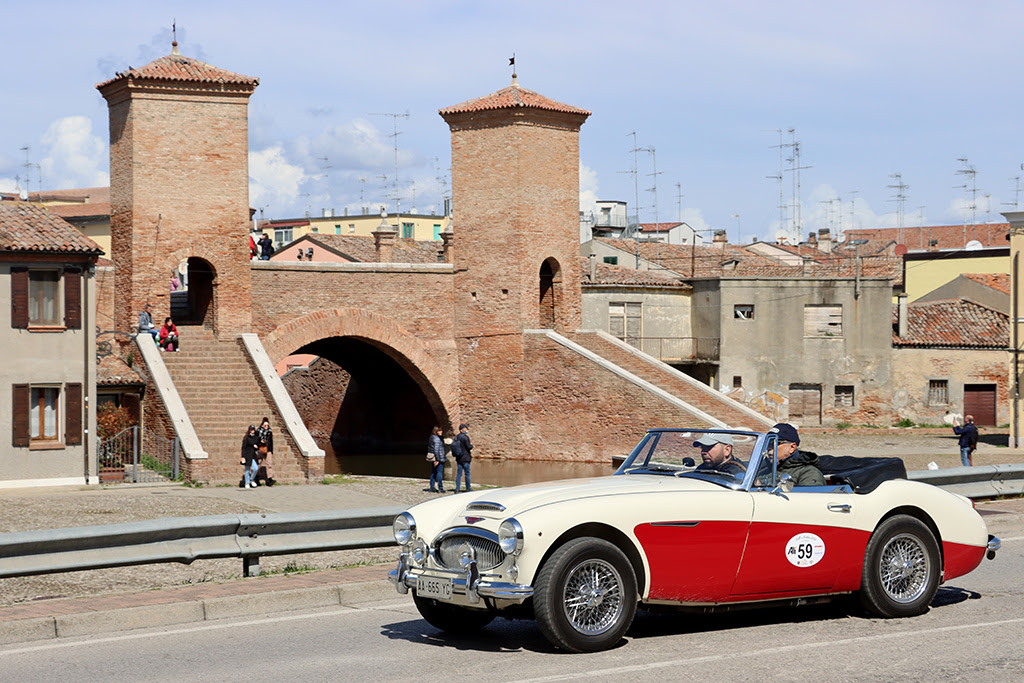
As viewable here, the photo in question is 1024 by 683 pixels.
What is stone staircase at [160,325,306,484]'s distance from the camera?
94.4ft

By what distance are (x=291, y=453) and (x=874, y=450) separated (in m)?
16.5

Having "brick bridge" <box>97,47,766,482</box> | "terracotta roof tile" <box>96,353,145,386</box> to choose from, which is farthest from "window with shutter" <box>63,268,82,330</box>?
"brick bridge" <box>97,47,766,482</box>

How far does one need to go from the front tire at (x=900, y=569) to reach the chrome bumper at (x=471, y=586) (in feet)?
9.20

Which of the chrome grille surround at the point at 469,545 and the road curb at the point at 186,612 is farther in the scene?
the road curb at the point at 186,612

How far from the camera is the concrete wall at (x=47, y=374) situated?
26.7 meters

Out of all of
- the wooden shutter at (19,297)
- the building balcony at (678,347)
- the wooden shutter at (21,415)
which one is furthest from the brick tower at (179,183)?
the building balcony at (678,347)

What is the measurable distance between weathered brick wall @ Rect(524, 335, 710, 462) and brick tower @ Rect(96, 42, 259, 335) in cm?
888

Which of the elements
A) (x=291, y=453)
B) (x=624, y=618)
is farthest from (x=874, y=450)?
(x=624, y=618)

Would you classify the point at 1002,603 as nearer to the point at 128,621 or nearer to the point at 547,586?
the point at 547,586

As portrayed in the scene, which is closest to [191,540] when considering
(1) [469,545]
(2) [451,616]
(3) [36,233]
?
(2) [451,616]

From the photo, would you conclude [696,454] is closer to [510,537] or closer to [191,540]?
[510,537]

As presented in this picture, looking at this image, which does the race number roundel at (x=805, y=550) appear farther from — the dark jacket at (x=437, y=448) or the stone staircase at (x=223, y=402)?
the stone staircase at (x=223, y=402)

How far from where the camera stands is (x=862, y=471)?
9500mm

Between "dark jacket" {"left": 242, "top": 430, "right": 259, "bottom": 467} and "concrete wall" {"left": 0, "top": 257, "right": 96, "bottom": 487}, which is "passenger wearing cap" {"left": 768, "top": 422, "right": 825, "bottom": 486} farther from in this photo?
"concrete wall" {"left": 0, "top": 257, "right": 96, "bottom": 487}
